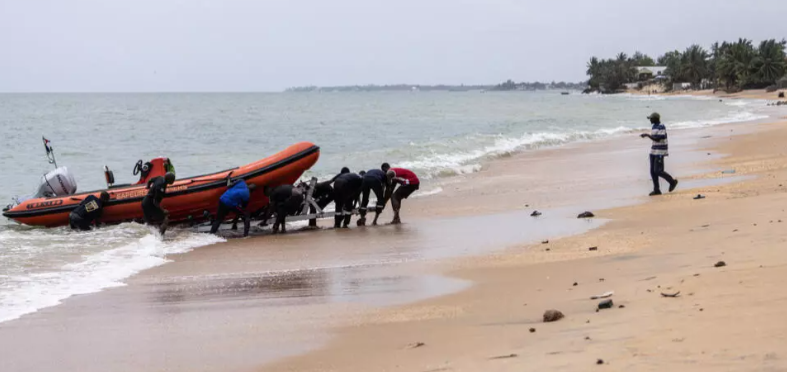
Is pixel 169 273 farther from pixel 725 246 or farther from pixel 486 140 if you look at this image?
pixel 486 140

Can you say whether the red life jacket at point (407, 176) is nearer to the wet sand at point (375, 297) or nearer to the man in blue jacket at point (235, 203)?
the wet sand at point (375, 297)

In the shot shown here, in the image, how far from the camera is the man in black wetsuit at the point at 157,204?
12758 millimetres

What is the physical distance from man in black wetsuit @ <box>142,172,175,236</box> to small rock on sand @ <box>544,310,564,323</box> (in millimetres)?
8037

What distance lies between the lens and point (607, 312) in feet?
19.4

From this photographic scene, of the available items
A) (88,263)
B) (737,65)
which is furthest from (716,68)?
(88,263)

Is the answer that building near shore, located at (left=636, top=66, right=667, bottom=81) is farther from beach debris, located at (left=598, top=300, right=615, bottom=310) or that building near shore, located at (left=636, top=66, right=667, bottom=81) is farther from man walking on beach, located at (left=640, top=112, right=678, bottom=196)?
beach debris, located at (left=598, top=300, right=615, bottom=310)

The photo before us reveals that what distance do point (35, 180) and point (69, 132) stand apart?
26626 mm

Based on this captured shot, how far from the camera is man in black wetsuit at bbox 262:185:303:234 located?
42.6 ft

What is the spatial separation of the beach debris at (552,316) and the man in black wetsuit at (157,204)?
316 inches

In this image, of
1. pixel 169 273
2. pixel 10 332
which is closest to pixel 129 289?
pixel 169 273

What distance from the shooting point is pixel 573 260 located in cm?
864

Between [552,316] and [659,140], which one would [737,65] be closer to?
[659,140]

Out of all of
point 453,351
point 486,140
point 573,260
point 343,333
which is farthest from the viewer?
point 486,140

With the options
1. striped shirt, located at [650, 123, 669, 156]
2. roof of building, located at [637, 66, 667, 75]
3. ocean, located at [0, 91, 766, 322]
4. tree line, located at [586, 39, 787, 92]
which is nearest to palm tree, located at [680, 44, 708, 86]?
tree line, located at [586, 39, 787, 92]
